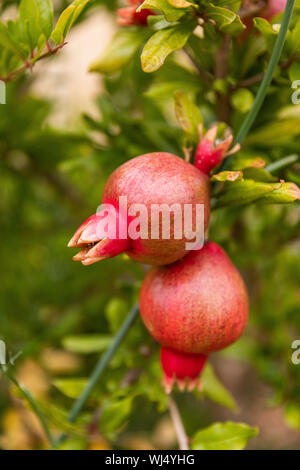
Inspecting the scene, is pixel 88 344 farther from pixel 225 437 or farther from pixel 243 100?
pixel 243 100

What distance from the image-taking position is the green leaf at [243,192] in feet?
1.33

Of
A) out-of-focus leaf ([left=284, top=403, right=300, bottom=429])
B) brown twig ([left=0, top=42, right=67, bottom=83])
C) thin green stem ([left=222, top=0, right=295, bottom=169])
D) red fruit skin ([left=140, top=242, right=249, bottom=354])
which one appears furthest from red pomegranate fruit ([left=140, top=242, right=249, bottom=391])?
out-of-focus leaf ([left=284, top=403, right=300, bottom=429])

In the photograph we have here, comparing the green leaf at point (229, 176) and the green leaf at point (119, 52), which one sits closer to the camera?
the green leaf at point (229, 176)

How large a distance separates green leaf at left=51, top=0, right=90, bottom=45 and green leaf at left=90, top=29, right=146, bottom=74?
0.35 ft

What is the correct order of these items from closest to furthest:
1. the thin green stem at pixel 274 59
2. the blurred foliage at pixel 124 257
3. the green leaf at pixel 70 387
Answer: the thin green stem at pixel 274 59 → the blurred foliage at pixel 124 257 → the green leaf at pixel 70 387

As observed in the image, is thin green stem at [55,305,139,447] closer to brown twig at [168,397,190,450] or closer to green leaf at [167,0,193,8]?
brown twig at [168,397,190,450]

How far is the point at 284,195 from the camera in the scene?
16.0 inches

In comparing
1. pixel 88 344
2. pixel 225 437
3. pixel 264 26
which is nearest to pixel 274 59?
pixel 264 26

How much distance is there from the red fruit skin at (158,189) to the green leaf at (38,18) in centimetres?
15

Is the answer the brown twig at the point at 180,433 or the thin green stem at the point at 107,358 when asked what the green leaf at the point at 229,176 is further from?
the brown twig at the point at 180,433

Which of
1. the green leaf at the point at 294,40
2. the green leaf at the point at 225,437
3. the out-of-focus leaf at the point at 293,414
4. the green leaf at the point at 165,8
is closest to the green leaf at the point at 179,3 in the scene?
the green leaf at the point at 165,8

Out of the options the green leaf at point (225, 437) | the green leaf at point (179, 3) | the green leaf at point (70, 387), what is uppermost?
the green leaf at point (179, 3)

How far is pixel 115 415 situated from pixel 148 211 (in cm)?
31

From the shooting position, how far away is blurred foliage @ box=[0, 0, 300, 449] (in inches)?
19.0
